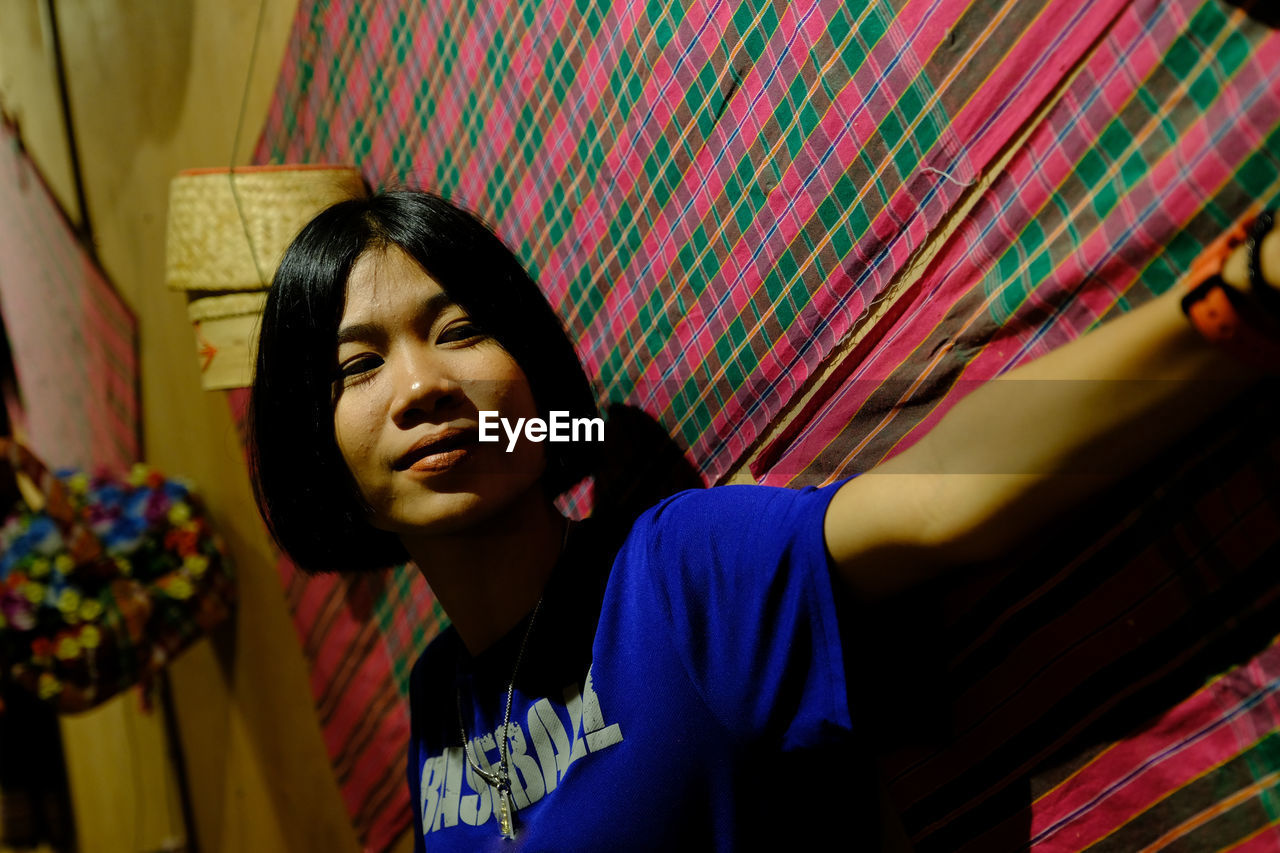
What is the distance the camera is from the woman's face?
80 cm

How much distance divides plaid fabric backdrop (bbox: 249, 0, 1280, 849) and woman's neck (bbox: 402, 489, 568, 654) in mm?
180

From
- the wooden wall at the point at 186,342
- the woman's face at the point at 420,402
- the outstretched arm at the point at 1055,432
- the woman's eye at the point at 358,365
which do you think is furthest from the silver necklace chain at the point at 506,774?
the wooden wall at the point at 186,342

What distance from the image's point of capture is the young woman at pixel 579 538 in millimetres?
564

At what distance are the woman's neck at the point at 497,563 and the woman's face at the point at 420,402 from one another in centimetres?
4

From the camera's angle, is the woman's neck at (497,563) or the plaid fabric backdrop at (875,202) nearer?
the plaid fabric backdrop at (875,202)

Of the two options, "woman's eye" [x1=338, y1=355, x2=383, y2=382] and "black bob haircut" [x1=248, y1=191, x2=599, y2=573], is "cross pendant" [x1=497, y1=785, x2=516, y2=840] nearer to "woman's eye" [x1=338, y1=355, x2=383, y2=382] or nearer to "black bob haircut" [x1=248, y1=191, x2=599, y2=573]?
"black bob haircut" [x1=248, y1=191, x2=599, y2=573]

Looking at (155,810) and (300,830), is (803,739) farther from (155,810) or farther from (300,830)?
(155,810)

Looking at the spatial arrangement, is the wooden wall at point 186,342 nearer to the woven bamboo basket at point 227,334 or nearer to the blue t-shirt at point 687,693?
the woven bamboo basket at point 227,334

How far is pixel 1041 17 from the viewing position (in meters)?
0.67

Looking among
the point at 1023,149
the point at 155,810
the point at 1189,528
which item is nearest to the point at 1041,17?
the point at 1023,149

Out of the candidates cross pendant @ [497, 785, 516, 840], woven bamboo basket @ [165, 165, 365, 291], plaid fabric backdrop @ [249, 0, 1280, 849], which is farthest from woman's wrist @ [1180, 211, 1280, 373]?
woven bamboo basket @ [165, 165, 365, 291]

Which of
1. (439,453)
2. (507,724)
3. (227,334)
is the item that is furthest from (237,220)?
(507,724)

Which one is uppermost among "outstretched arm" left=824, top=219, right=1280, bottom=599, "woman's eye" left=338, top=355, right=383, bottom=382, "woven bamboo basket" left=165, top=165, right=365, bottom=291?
"woven bamboo basket" left=165, top=165, right=365, bottom=291

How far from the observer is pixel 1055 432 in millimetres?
528
